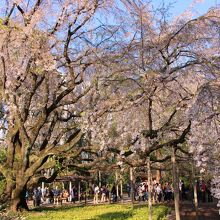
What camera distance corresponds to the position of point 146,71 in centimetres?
1205

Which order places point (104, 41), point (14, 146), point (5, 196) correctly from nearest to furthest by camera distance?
point (104, 41) < point (5, 196) < point (14, 146)

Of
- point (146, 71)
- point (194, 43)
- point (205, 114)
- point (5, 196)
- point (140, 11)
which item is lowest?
point (5, 196)

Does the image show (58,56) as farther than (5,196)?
No

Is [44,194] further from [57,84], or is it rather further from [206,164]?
[206,164]

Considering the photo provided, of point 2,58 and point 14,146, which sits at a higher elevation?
point 2,58

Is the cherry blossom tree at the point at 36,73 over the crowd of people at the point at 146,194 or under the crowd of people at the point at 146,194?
over

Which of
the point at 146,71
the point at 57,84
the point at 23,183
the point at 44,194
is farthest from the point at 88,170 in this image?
the point at 44,194

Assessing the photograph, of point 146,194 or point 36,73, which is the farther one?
point 146,194

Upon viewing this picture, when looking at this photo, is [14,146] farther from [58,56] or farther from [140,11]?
[140,11]

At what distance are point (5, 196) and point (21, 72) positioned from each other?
5382 mm

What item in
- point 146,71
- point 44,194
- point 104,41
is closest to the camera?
point 146,71

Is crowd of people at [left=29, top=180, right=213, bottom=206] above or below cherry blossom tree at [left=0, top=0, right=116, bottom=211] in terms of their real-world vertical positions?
below

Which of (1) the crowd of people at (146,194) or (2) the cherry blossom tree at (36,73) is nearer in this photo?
(2) the cherry blossom tree at (36,73)

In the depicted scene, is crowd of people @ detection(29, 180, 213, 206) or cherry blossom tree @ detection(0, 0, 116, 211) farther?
crowd of people @ detection(29, 180, 213, 206)
